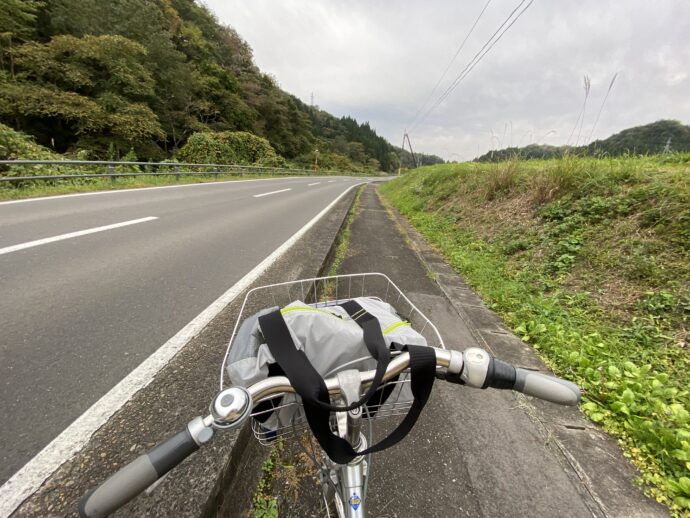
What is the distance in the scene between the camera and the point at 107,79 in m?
16.5

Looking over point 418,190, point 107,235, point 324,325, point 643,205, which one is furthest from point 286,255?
point 418,190

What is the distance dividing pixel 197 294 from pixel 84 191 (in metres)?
7.68

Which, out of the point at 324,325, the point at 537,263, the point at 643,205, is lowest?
the point at 537,263

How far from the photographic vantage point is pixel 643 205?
11.1ft

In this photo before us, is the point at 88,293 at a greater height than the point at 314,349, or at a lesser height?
lesser

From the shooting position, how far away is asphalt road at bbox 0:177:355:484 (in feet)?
5.05

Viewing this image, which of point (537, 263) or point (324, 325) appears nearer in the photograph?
point (324, 325)

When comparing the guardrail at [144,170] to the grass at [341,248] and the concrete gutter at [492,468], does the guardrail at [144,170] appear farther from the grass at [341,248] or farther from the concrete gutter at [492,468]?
the concrete gutter at [492,468]

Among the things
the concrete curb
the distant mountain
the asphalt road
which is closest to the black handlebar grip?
the asphalt road

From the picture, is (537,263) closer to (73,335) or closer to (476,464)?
(476,464)

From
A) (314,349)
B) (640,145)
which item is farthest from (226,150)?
(314,349)

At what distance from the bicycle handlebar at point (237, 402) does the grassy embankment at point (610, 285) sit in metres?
1.50

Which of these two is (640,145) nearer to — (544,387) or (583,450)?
(583,450)

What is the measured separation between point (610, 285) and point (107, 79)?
24028 millimetres
